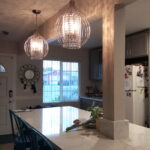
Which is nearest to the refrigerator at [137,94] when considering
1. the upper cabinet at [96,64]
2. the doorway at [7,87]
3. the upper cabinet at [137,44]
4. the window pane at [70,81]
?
the upper cabinet at [137,44]

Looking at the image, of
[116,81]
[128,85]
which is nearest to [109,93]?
[116,81]

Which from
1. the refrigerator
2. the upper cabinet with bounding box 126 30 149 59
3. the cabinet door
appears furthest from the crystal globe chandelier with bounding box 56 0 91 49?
the cabinet door

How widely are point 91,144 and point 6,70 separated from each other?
14.1 ft

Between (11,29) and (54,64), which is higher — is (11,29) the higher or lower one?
the higher one

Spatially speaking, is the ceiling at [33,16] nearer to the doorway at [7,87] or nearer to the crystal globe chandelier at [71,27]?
the crystal globe chandelier at [71,27]

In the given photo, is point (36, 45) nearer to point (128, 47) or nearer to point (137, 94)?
point (137, 94)

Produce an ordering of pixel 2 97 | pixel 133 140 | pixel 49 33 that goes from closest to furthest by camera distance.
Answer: pixel 133 140, pixel 49 33, pixel 2 97

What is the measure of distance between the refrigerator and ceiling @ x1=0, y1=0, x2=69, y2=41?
206 centimetres

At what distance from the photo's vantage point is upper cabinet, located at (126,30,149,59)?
412 cm

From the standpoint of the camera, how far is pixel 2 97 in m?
5.22

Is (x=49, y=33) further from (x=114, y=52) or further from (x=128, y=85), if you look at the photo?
(x=128, y=85)

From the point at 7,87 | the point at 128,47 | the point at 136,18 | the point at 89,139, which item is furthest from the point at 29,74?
the point at 89,139

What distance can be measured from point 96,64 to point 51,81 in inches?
54.6

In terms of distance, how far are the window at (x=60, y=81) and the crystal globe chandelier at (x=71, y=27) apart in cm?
390
